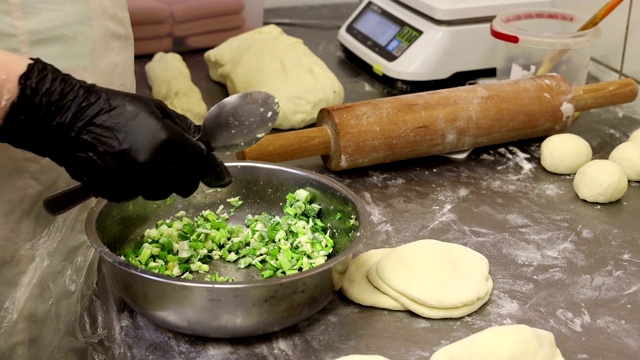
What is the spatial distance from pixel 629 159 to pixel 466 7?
596mm

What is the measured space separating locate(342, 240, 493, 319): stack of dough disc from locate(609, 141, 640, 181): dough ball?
1.78 ft

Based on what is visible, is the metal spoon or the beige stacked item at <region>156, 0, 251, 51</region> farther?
the beige stacked item at <region>156, 0, 251, 51</region>

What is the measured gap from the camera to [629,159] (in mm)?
1574

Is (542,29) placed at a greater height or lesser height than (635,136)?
greater

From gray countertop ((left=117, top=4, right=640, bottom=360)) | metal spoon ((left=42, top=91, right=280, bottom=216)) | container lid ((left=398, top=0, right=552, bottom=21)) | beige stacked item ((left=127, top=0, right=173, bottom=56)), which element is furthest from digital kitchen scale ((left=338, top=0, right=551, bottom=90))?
metal spoon ((left=42, top=91, right=280, bottom=216))

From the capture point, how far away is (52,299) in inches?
51.0

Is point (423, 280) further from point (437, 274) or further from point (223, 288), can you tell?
point (223, 288)

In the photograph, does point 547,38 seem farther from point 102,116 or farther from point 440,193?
point 102,116

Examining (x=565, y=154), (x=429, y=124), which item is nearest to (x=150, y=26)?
(x=429, y=124)

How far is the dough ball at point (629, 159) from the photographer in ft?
5.15

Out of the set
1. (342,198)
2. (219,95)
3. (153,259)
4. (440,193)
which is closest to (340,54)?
(219,95)

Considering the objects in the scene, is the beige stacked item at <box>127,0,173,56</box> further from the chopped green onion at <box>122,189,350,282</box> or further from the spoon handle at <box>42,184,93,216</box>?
the spoon handle at <box>42,184,93,216</box>

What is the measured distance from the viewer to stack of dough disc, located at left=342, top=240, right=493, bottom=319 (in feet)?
3.75

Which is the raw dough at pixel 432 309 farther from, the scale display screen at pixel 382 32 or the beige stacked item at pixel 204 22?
the beige stacked item at pixel 204 22
